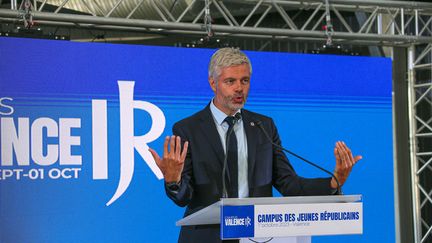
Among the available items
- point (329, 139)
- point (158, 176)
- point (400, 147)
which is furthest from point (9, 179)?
point (400, 147)

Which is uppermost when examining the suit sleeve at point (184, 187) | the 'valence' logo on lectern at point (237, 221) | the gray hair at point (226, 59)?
the gray hair at point (226, 59)

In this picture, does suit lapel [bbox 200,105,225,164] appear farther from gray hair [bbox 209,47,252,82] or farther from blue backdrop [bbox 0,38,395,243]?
blue backdrop [bbox 0,38,395,243]

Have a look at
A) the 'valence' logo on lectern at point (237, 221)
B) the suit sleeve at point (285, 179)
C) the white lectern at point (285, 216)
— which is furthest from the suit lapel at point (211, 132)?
the 'valence' logo on lectern at point (237, 221)

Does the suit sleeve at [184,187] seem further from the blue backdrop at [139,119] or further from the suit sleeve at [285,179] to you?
the blue backdrop at [139,119]

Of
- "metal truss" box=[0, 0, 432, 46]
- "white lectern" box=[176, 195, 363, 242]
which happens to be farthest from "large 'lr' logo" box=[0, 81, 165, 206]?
"white lectern" box=[176, 195, 363, 242]

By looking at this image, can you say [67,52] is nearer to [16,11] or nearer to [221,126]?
[16,11]

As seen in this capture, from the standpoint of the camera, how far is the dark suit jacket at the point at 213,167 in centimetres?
295

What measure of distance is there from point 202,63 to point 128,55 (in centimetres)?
71

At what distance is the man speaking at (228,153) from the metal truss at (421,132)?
4684 mm

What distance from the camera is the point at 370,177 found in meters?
7.16

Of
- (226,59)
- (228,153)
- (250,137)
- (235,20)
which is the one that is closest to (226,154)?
(228,153)

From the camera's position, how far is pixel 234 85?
9.73ft

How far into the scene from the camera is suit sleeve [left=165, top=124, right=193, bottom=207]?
2717mm

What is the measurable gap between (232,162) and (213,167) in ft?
0.27
